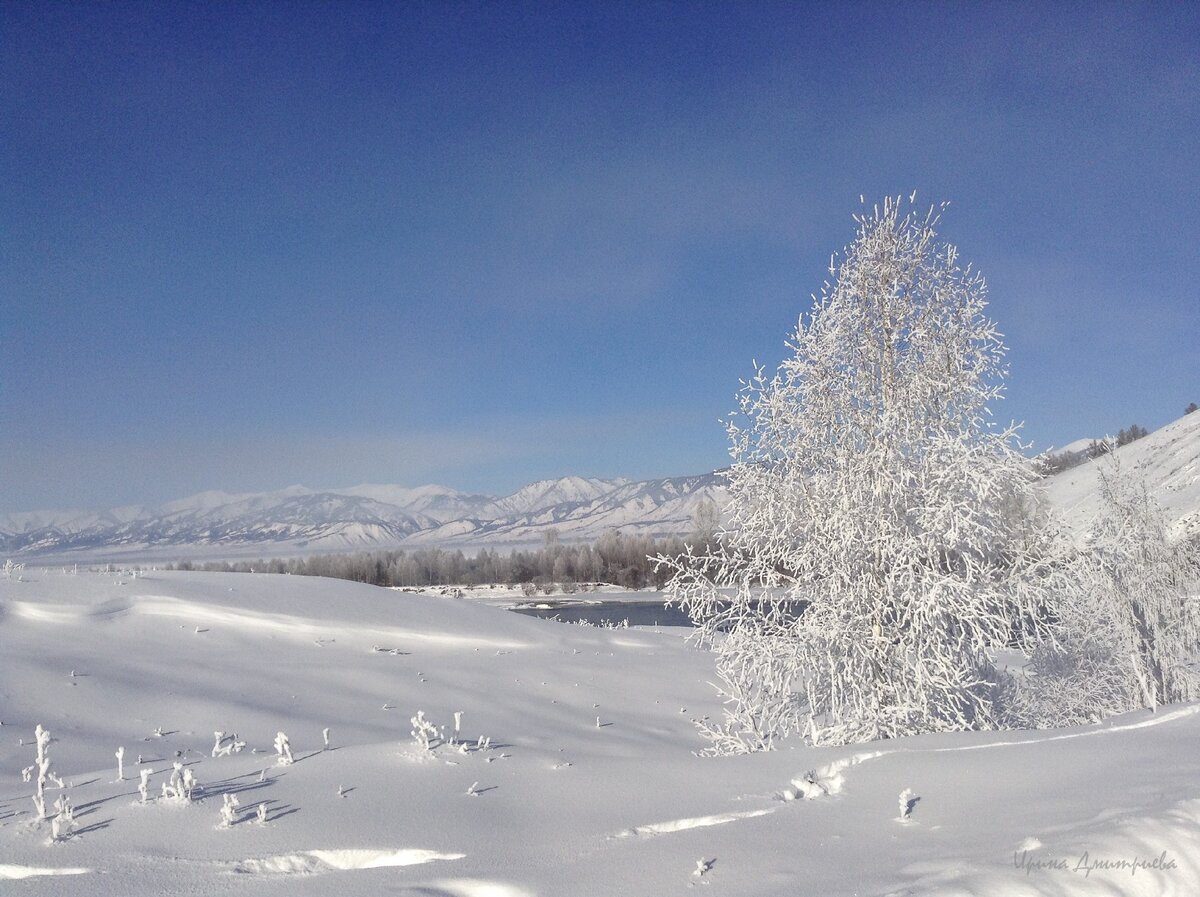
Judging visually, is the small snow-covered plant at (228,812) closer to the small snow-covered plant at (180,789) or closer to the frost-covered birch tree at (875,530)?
the small snow-covered plant at (180,789)

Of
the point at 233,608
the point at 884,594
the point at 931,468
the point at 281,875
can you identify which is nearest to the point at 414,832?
the point at 281,875

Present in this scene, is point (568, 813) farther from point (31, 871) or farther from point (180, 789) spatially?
point (31, 871)

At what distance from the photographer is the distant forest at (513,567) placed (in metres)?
98.1

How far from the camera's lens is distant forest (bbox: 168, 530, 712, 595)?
98062 millimetres

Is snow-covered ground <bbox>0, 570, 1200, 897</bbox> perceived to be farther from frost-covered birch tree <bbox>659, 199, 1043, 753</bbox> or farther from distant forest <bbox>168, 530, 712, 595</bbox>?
distant forest <bbox>168, 530, 712, 595</bbox>

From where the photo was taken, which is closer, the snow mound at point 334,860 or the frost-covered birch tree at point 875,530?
the snow mound at point 334,860

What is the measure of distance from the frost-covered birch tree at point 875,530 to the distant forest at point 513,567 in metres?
82.4

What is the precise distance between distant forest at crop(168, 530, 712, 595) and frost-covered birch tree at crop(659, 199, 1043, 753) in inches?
3245

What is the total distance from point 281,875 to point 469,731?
850 cm

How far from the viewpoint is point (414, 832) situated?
4770 millimetres

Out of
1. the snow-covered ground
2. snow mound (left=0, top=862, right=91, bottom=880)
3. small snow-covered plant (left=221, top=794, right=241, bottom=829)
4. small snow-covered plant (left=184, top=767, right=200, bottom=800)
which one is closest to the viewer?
the snow-covered ground

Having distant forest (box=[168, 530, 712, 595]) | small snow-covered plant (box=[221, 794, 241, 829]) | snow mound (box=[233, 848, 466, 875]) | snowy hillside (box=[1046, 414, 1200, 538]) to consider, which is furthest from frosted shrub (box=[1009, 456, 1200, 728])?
distant forest (box=[168, 530, 712, 595])

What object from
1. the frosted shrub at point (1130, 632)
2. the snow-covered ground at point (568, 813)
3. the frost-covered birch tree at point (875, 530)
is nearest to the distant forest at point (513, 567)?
the frosted shrub at point (1130, 632)

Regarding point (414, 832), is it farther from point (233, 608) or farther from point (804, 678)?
point (233, 608)
